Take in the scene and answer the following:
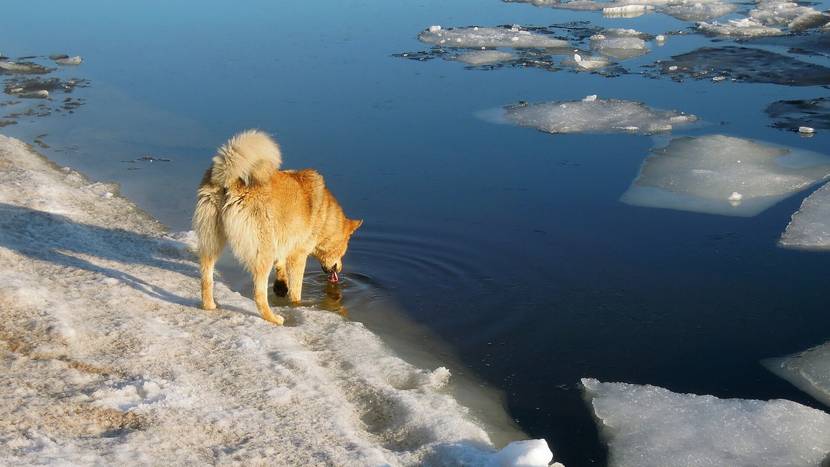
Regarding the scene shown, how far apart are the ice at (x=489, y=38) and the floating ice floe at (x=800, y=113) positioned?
5.36 meters

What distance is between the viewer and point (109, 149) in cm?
1170

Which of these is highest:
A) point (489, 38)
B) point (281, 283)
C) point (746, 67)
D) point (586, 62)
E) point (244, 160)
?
point (244, 160)

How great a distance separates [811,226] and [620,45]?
9303mm

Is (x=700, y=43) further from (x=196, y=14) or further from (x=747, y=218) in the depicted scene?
(x=196, y=14)

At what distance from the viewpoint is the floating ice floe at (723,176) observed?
30.8 ft

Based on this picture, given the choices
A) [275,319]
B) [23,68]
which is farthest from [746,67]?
[23,68]

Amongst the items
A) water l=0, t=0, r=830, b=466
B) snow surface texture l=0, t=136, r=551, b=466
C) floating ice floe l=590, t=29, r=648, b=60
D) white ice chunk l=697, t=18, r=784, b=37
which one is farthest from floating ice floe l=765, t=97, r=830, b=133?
snow surface texture l=0, t=136, r=551, b=466

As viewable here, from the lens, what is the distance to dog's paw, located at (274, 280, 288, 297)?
7.34 m

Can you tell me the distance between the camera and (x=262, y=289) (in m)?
6.45

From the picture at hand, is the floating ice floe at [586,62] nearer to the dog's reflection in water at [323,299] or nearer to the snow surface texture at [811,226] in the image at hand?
the snow surface texture at [811,226]

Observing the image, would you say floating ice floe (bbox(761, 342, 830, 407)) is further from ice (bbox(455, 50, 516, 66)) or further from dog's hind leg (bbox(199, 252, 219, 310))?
ice (bbox(455, 50, 516, 66))

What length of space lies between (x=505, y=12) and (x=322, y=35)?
5.06 m

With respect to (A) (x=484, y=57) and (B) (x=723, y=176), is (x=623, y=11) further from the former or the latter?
(B) (x=723, y=176)

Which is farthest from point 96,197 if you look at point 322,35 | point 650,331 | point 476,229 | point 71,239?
point 322,35
